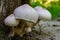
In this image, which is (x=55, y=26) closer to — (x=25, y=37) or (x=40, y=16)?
(x=25, y=37)

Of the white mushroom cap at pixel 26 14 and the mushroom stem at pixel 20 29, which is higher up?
the white mushroom cap at pixel 26 14

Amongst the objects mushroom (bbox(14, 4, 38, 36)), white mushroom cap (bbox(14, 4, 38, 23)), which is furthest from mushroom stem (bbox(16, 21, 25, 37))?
white mushroom cap (bbox(14, 4, 38, 23))

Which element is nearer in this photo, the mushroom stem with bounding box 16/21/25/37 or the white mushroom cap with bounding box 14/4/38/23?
the white mushroom cap with bounding box 14/4/38/23

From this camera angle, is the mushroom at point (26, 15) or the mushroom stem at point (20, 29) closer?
the mushroom at point (26, 15)

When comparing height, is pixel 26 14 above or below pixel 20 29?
above

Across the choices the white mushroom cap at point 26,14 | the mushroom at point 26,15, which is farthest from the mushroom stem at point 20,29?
the white mushroom cap at point 26,14

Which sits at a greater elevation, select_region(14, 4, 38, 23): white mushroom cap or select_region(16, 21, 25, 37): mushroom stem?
select_region(14, 4, 38, 23): white mushroom cap

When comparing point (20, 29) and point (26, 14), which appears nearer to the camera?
point (26, 14)

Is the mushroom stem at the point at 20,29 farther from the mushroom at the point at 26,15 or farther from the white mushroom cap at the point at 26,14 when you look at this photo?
the white mushroom cap at the point at 26,14

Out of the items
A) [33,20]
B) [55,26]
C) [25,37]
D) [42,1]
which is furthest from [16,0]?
[42,1]

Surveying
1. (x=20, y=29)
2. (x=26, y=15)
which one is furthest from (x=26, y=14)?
(x=20, y=29)

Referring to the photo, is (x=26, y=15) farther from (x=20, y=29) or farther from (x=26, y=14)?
(x=20, y=29)

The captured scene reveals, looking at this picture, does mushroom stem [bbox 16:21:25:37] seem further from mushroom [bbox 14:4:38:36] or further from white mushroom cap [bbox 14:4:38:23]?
white mushroom cap [bbox 14:4:38:23]
